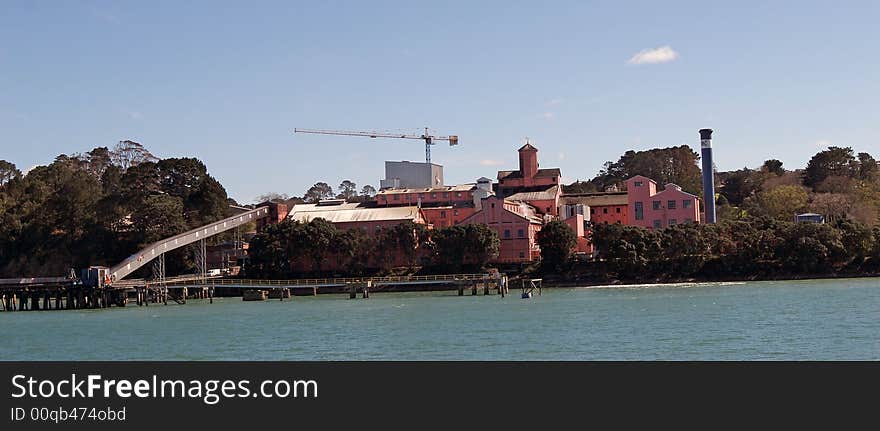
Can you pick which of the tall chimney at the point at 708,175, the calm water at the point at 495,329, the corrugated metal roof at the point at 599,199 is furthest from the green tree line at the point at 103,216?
the tall chimney at the point at 708,175

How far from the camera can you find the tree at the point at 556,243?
294 feet

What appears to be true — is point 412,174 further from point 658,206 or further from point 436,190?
point 658,206

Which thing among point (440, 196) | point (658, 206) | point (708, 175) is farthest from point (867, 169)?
point (440, 196)

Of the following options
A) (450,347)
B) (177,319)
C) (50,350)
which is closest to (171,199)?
(177,319)

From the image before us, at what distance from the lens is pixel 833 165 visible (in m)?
125

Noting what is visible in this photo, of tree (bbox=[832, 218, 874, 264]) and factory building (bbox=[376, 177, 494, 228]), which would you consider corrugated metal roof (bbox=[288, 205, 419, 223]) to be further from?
tree (bbox=[832, 218, 874, 264])

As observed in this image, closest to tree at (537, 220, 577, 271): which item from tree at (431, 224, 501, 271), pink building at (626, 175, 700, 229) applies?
tree at (431, 224, 501, 271)

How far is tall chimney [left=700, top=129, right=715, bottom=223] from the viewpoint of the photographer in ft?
327

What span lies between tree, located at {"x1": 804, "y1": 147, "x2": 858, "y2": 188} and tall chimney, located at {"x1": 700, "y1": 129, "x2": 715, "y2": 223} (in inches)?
1203

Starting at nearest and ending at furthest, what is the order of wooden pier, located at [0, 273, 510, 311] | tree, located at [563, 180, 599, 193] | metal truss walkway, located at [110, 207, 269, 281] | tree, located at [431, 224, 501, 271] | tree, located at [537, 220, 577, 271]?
wooden pier, located at [0, 273, 510, 311], metal truss walkway, located at [110, 207, 269, 281], tree, located at [537, 220, 577, 271], tree, located at [431, 224, 501, 271], tree, located at [563, 180, 599, 193]

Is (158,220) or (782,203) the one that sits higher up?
(782,203)

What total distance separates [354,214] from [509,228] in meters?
17.8

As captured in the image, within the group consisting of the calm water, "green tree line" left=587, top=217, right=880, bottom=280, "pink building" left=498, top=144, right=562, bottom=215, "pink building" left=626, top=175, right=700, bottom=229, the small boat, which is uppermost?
"pink building" left=498, top=144, right=562, bottom=215
